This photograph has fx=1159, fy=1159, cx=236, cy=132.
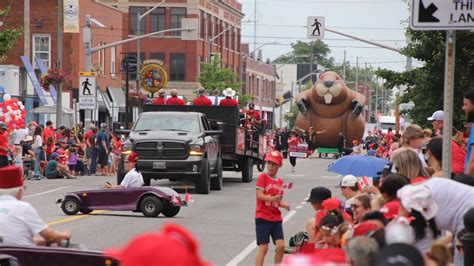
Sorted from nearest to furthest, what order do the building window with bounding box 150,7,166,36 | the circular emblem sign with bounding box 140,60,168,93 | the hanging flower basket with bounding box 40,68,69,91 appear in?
the hanging flower basket with bounding box 40,68,69,91 < the circular emblem sign with bounding box 140,60,168,93 < the building window with bounding box 150,7,166,36

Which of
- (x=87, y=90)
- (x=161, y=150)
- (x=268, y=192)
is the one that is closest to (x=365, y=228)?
(x=268, y=192)

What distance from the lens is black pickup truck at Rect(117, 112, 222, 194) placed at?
92.1 ft

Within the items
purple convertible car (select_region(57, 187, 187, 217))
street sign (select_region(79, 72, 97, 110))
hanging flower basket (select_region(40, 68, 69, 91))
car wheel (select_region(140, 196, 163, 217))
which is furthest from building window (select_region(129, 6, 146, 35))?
car wheel (select_region(140, 196, 163, 217))

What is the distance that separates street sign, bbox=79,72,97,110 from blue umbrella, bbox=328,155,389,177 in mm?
27061

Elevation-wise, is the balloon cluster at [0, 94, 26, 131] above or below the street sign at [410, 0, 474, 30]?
below

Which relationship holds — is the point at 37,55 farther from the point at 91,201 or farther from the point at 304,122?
the point at 91,201

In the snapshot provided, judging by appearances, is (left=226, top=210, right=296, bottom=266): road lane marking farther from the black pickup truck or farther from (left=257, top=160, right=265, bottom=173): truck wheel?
(left=257, top=160, right=265, bottom=173): truck wheel

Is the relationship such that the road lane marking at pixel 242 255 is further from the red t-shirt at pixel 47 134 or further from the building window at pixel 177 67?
the building window at pixel 177 67

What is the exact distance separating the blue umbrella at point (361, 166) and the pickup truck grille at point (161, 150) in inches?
514

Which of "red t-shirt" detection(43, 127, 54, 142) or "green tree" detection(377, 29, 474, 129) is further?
"red t-shirt" detection(43, 127, 54, 142)

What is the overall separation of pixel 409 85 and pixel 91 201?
1010 cm

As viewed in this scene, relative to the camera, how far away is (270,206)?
1294 cm

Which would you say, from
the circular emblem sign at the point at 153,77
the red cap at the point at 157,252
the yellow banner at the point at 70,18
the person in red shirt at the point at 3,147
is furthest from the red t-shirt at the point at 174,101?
the circular emblem sign at the point at 153,77

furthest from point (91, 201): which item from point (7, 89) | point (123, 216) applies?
point (7, 89)
